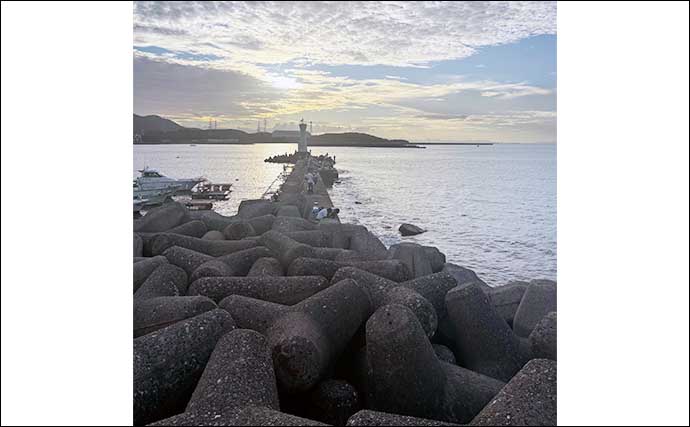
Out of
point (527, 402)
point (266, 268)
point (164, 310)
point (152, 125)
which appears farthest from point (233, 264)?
point (527, 402)

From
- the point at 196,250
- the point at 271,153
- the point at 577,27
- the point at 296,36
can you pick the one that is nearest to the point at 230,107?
the point at 271,153

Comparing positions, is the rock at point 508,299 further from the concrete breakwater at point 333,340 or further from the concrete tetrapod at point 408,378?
the concrete tetrapod at point 408,378

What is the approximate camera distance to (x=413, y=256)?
2.10 m

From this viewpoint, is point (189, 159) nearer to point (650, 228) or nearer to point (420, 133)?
point (420, 133)

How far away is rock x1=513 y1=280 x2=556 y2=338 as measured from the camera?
5.24 feet

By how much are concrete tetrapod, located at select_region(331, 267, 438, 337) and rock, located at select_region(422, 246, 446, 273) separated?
14.4 inches

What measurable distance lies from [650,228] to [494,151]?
58 cm

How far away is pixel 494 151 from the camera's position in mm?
1728

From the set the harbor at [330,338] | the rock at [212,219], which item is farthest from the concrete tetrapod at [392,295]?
the rock at [212,219]

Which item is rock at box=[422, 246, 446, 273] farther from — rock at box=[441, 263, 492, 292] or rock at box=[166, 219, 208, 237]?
rock at box=[166, 219, 208, 237]

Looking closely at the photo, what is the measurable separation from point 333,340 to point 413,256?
0.76 meters

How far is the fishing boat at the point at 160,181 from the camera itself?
1.97 meters

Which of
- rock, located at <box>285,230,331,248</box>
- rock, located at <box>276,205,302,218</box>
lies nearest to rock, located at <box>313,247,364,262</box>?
rock, located at <box>285,230,331,248</box>

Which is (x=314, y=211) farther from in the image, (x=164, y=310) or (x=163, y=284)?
(x=164, y=310)
